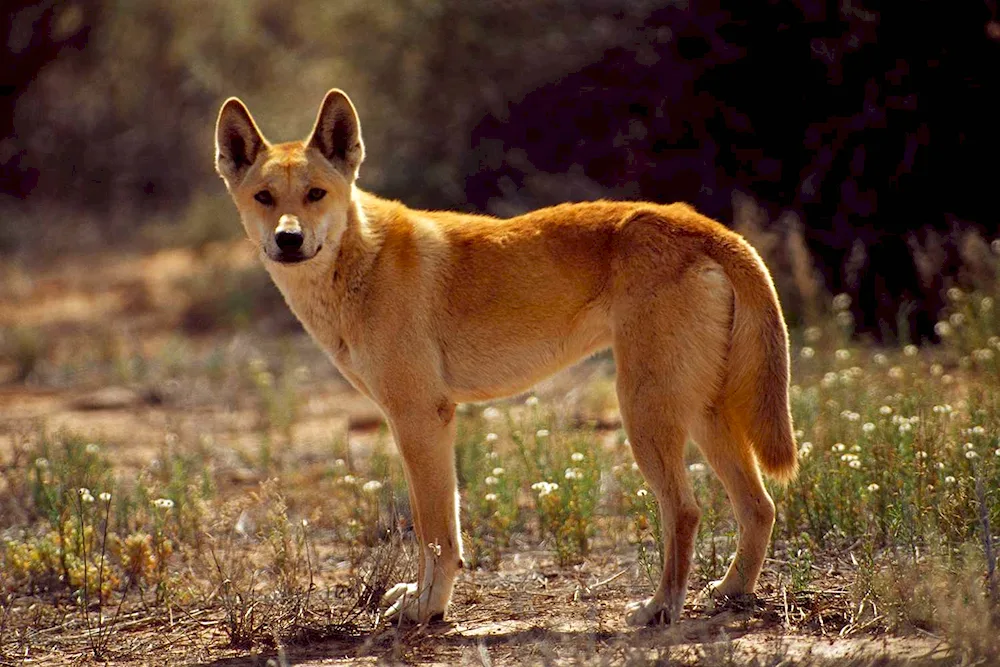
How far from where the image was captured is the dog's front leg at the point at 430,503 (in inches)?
174

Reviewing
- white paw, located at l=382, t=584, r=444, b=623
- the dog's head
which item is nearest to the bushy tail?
white paw, located at l=382, t=584, r=444, b=623

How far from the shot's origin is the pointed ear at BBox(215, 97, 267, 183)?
16.1 ft

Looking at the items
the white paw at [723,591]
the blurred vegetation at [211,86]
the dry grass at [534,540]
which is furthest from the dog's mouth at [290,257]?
the blurred vegetation at [211,86]

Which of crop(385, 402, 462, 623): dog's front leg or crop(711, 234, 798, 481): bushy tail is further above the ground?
crop(711, 234, 798, 481): bushy tail

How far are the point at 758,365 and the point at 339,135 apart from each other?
2065 mm

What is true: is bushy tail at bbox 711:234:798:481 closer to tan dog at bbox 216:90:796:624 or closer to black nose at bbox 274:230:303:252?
tan dog at bbox 216:90:796:624

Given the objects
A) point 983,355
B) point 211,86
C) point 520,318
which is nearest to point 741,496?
point 520,318

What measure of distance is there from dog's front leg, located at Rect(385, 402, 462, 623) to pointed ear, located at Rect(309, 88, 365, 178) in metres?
1.20

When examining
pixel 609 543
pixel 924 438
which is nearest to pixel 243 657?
pixel 609 543

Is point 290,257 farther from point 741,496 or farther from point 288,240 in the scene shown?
point 741,496

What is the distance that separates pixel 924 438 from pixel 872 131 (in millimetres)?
4027

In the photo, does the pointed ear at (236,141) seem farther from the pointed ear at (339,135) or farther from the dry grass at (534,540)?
the dry grass at (534,540)

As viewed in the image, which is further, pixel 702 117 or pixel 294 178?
pixel 702 117

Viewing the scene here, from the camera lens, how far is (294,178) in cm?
470
